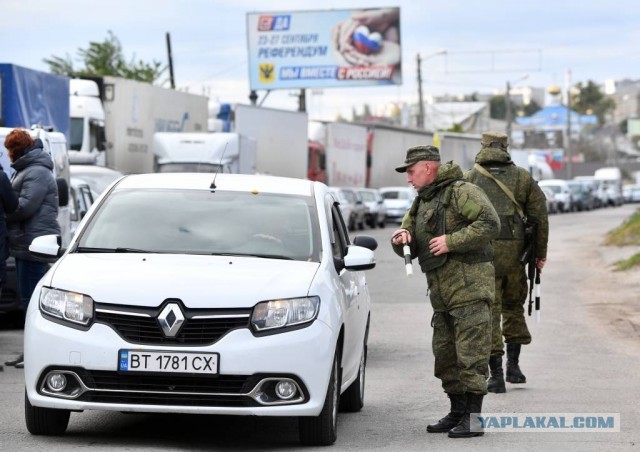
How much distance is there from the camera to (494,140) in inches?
409

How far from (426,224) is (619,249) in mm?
25177

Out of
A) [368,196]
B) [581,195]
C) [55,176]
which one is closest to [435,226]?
[55,176]

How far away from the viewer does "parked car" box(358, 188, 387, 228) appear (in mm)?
49438

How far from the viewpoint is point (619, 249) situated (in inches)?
1293

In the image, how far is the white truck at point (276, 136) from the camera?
39.9 m

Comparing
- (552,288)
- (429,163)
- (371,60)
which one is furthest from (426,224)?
(371,60)

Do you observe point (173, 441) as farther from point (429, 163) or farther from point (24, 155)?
point (24, 155)

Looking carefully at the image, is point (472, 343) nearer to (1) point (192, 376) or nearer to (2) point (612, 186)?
(1) point (192, 376)

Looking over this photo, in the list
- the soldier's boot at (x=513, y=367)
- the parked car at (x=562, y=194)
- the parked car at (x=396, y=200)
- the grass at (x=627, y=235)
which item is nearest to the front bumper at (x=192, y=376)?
the soldier's boot at (x=513, y=367)

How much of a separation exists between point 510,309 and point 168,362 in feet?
12.7

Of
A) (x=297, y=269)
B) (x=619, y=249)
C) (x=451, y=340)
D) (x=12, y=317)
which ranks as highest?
(x=297, y=269)

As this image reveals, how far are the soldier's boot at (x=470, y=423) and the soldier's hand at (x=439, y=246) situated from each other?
2.76ft

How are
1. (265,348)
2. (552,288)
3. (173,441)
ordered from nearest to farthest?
(265,348), (173,441), (552,288)

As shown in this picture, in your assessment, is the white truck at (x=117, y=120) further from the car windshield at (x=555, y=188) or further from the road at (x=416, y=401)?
the car windshield at (x=555, y=188)
